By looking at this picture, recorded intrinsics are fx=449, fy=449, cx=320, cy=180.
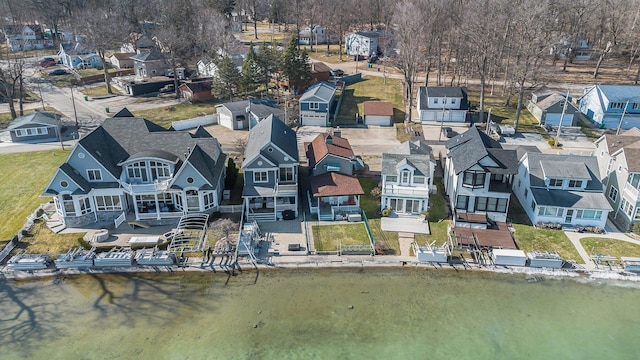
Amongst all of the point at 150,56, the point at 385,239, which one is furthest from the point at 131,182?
the point at 150,56

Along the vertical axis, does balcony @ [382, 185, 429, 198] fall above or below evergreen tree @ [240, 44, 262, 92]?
below

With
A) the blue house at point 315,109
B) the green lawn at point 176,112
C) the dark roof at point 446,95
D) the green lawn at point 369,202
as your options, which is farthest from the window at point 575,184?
the green lawn at point 176,112

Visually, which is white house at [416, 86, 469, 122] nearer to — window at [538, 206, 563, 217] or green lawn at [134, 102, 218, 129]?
window at [538, 206, 563, 217]

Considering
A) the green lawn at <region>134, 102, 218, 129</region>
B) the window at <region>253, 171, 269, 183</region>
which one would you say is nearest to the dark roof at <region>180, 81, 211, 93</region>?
the green lawn at <region>134, 102, 218, 129</region>

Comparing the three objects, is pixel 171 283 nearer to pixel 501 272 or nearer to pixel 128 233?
pixel 128 233

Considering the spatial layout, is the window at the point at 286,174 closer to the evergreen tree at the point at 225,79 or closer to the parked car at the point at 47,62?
the evergreen tree at the point at 225,79

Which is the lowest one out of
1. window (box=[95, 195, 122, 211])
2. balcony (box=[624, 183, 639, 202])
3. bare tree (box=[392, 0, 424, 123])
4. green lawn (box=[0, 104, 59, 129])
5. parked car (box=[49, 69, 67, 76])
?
window (box=[95, 195, 122, 211])
